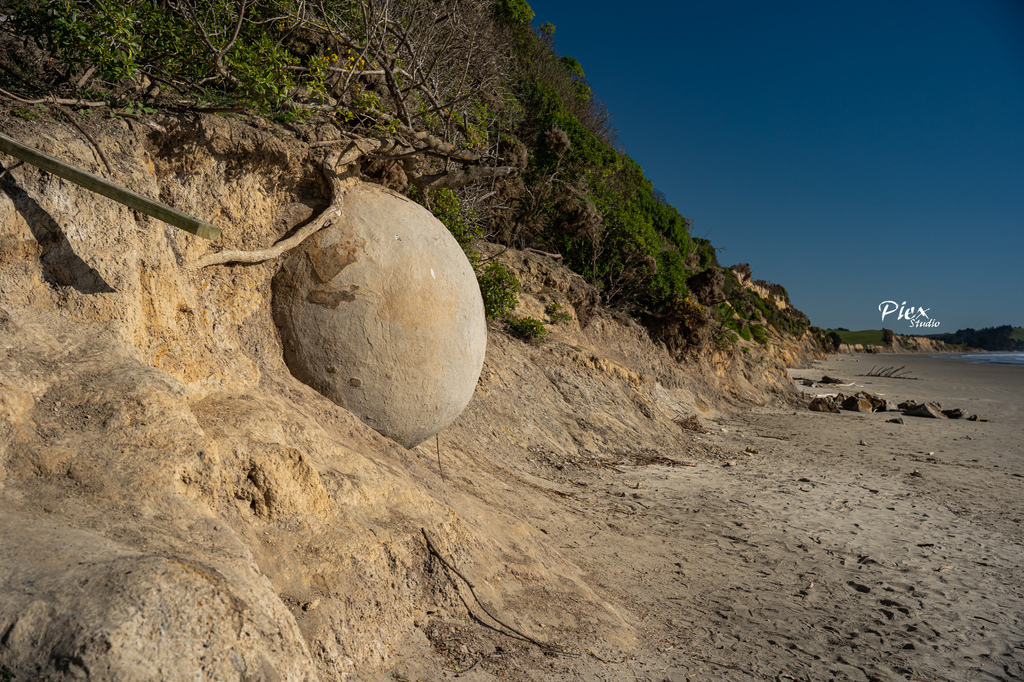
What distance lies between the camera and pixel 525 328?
10656 millimetres

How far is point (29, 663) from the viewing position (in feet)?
5.90

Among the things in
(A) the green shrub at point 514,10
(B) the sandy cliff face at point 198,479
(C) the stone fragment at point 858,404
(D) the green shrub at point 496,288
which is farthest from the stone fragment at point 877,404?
(A) the green shrub at point 514,10

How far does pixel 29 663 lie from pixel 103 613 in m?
0.21

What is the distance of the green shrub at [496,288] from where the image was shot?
10070 mm

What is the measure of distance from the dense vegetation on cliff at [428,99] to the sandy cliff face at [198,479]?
624mm

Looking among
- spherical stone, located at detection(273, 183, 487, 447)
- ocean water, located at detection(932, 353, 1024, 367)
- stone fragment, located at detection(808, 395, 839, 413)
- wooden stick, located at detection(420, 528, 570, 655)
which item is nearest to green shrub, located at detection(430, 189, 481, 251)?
spherical stone, located at detection(273, 183, 487, 447)

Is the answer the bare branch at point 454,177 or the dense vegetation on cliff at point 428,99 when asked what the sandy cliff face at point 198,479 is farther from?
the bare branch at point 454,177

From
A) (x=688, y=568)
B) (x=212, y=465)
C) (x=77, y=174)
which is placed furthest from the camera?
(x=688, y=568)

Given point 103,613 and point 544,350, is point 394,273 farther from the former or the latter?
point 544,350

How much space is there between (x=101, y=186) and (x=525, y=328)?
773 centimetres

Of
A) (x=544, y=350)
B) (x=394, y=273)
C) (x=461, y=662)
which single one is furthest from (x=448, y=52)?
(x=461, y=662)

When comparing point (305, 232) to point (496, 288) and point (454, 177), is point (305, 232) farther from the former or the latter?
point (496, 288)

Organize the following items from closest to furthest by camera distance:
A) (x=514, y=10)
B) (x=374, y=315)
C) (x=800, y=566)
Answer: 1. (x=374, y=315)
2. (x=800, y=566)
3. (x=514, y=10)

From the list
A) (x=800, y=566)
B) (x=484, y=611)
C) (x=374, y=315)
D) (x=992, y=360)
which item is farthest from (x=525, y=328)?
(x=992, y=360)
